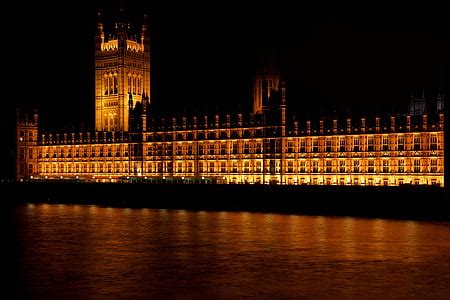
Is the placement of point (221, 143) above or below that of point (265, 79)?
below

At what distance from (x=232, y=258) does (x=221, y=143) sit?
2019 inches

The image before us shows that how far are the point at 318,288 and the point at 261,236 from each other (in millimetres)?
16973

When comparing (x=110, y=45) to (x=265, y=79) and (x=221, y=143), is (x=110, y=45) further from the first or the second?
(x=265, y=79)

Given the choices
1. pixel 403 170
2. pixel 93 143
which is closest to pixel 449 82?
pixel 403 170

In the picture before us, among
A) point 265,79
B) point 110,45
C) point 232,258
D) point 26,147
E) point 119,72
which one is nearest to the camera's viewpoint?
point 232,258

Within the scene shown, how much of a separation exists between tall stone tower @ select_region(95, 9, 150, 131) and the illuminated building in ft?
0.46

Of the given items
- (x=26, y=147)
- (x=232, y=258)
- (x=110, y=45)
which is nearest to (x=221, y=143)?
(x=110, y=45)

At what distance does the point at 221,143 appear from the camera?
287 feet

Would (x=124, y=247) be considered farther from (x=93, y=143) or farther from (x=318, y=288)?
(x=93, y=143)

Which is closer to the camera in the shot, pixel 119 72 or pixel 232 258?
pixel 232 258

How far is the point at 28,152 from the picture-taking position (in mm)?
104938

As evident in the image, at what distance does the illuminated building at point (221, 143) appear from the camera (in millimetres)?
74375

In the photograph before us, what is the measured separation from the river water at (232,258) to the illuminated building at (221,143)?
1879cm

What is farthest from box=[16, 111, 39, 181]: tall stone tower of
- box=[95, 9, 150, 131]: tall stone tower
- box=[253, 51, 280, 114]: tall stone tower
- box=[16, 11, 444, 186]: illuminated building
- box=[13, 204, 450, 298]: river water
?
box=[13, 204, 450, 298]: river water
